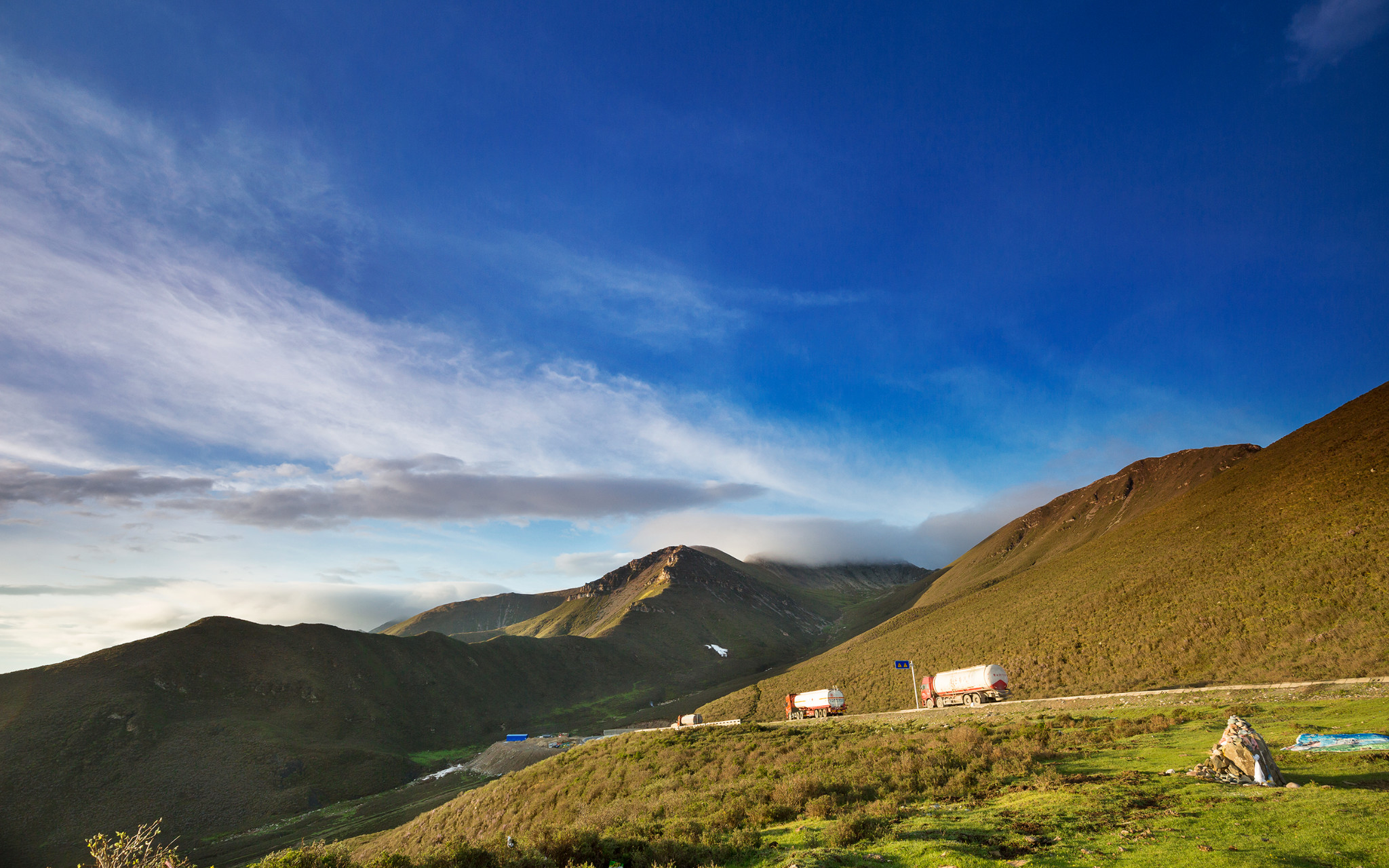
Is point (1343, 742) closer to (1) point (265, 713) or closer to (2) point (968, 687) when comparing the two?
(2) point (968, 687)

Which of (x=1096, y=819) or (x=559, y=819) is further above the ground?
(x=1096, y=819)

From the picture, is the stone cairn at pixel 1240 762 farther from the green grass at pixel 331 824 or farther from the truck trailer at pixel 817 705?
the green grass at pixel 331 824

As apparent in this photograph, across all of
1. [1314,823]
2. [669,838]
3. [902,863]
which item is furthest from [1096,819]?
[669,838]

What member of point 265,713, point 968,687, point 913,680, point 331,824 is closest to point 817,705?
point 968,687

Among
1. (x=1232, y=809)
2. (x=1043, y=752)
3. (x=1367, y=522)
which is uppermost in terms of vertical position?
(x=1367, y=522)

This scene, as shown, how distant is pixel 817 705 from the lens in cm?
5231

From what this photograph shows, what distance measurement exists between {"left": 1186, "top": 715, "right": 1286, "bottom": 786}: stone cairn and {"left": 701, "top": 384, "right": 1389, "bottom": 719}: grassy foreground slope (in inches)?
1102

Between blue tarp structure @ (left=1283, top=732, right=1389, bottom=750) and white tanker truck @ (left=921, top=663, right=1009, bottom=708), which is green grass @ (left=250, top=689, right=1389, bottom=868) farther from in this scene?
white tanker truck @ (left=921, top=663, right=1009, bottom=708)

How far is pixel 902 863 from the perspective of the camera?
10328mm

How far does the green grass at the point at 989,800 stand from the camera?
9.88 meters

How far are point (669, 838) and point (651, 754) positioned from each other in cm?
2169

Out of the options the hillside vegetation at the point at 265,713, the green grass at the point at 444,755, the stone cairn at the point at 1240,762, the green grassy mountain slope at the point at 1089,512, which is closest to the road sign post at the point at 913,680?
the stone cairn at the point at 1240,762

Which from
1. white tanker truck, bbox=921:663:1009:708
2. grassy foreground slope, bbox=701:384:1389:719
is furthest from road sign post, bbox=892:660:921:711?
white tanker truck, bbox=921:663:1009:708

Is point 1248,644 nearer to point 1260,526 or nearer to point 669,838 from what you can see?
point 1260,526
